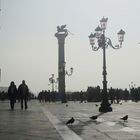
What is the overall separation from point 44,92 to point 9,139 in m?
70.7

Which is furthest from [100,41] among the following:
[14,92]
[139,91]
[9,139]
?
[139,91]

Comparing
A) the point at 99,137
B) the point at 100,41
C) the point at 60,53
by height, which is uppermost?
the point at 60,53

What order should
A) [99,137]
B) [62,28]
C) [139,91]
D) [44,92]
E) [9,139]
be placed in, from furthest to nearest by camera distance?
[62,28] < [44,92] < [139,91] < [99,137] < [9,139]

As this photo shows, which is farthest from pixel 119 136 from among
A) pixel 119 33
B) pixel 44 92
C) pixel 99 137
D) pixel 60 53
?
pixel 60 53

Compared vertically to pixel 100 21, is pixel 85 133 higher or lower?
lower

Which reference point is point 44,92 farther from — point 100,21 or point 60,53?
point 60,53

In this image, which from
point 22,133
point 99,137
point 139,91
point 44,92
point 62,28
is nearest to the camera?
point 99,137

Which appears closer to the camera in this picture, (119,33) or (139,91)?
(119,33)

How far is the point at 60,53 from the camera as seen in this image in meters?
158

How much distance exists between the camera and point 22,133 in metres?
13.1

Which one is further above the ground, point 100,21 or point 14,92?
point 100,21

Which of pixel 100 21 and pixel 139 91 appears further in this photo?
pixel 139 91

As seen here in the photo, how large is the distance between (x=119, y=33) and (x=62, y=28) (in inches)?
4967

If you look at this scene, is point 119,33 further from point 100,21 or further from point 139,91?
point 139,91
